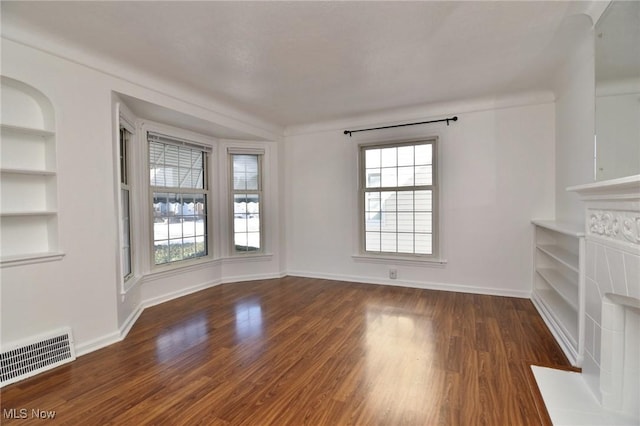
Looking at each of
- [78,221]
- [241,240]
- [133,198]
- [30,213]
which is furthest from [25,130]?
[241,240]

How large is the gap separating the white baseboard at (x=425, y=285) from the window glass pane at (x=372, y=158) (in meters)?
1.79

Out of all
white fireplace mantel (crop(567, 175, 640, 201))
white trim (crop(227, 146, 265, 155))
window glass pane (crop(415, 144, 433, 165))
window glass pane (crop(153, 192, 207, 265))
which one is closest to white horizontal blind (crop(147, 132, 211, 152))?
white trim (crop(227, 146, 265, 155))

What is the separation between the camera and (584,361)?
2.12m

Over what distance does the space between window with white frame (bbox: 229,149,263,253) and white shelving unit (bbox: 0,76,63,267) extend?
2.64 metres

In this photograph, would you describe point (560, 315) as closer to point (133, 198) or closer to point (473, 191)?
point (473, 191)

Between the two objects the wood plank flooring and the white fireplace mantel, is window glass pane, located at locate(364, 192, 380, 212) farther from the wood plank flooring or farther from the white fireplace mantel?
the white fireplace mantel

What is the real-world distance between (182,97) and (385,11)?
2.45 metres

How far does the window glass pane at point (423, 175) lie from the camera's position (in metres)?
4.43

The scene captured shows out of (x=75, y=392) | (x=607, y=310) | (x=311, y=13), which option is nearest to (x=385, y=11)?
(x=311, y=13)

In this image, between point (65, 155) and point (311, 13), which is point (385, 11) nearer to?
point (311, 13)

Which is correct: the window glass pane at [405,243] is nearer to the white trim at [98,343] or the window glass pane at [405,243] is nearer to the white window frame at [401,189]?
the white window frame at [401,189]

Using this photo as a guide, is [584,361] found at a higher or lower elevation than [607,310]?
lower

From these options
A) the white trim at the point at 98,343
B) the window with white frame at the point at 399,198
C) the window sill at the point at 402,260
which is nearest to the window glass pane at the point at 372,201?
the window with white frame at the point at 399,198

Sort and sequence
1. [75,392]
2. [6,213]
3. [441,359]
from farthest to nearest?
[441,359]
[6,213]
[75,392]
